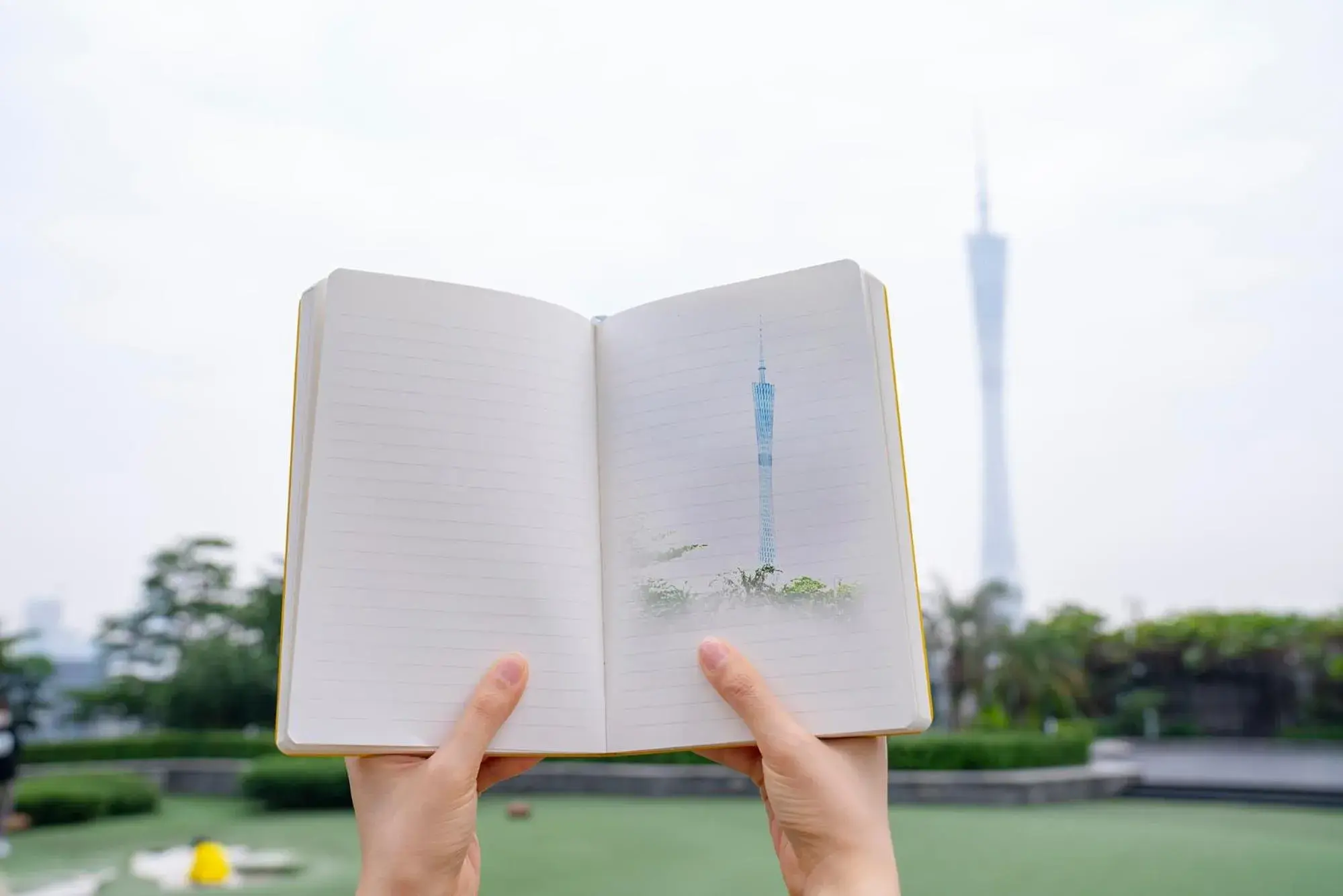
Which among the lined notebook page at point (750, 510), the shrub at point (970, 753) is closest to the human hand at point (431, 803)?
the lined notebook page at point (750, 510)

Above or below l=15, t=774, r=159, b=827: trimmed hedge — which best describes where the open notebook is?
above

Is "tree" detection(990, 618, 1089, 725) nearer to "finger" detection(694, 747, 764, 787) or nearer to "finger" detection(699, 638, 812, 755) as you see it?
"finger" detection(694, 747, 764, 787)

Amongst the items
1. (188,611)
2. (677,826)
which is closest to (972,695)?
(677,826)

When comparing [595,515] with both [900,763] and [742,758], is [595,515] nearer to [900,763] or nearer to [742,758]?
[742,758]

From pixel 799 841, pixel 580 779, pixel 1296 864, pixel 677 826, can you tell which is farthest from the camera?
pixel 580 779

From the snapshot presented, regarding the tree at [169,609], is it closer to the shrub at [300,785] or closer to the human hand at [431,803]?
the shrub at [300,785]

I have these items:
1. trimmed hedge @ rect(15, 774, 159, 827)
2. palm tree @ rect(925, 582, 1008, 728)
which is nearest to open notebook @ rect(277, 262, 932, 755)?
trimmed hedge @ rect(15, 774, 159, 827)

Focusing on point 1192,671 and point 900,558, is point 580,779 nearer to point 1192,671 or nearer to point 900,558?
point 900,558
